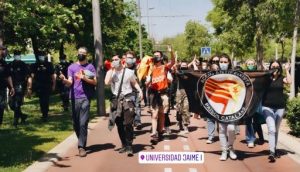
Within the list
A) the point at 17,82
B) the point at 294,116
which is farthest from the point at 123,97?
the point at 17,82

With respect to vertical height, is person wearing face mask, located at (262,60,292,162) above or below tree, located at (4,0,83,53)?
below

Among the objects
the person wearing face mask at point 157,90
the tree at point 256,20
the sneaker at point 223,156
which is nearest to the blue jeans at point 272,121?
the sneaker at point 223,156

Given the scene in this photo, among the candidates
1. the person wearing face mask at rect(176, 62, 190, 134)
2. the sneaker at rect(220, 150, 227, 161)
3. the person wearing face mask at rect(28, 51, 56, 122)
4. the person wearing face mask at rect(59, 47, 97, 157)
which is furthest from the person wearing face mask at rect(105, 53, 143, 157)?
the person wearing face mask at rect(28, 51, 56, 122)

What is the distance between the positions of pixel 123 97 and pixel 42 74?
A: 5.47 m

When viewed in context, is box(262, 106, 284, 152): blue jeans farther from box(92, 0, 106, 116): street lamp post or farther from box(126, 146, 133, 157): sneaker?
box(92, 0, 106, 116): street lamp post

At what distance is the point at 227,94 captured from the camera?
965cm

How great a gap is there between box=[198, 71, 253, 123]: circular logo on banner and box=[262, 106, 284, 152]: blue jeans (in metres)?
0.39

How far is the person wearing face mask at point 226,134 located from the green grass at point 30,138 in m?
3.37

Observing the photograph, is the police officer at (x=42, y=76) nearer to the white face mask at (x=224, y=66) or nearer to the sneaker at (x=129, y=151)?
the sneaker at (x=129, y=151)

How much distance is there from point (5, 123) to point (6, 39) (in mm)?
11866

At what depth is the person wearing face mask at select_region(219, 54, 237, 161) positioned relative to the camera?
368 inches

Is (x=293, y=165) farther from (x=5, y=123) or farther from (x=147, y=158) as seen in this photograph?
(x=5, y=123)

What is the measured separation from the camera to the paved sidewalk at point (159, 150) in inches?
347

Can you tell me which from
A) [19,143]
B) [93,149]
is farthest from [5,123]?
[93,149]
